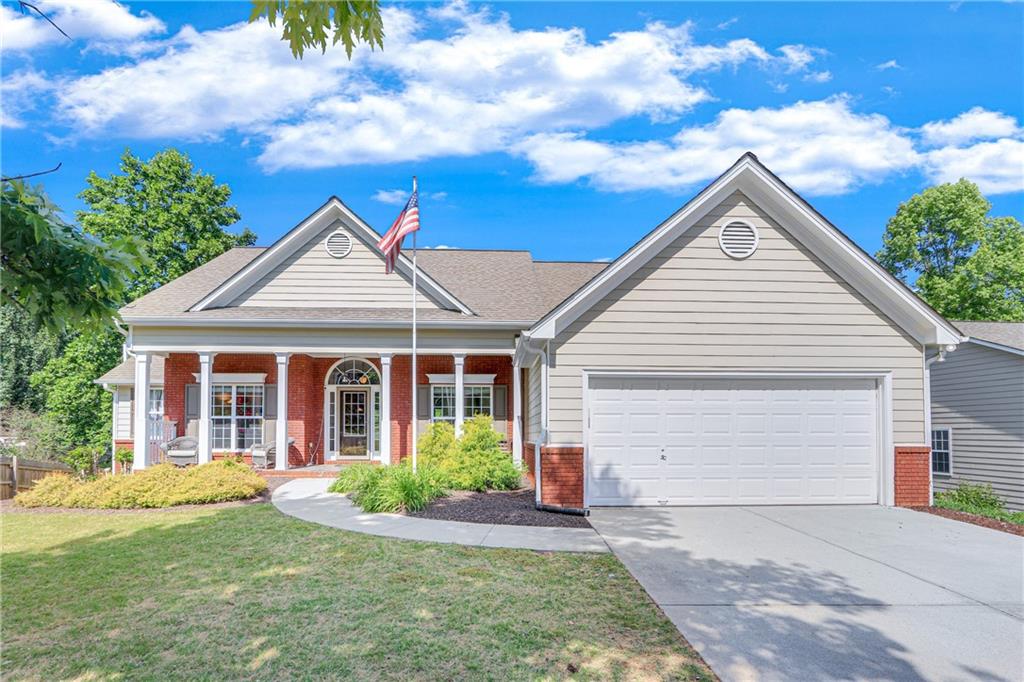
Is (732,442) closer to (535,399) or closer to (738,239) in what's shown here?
(738,239)

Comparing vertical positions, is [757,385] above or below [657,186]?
below

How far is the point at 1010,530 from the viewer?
9.15 meters

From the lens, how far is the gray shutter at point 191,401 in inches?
709

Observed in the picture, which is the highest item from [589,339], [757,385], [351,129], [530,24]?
[351,129]

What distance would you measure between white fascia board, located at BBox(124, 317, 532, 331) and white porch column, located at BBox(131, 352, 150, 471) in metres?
1.03

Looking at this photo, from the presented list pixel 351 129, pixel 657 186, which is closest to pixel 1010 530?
pixel 351 129

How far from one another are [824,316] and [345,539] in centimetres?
869

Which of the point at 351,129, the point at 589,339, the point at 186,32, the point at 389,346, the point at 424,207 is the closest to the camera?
the point at 186,32

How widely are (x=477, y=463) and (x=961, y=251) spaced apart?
33.5 m

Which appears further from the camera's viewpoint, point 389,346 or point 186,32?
point 389,346

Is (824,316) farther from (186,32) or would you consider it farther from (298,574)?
(186,32)

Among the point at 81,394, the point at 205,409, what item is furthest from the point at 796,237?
the point at 81,394

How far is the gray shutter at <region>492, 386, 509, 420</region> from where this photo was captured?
18109 millimetres

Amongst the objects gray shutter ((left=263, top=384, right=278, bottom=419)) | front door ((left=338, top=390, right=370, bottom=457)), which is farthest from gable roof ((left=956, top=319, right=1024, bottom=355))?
gray shutter ((left=263, top=384, right=278, bottom=419))
